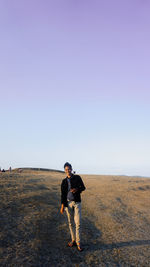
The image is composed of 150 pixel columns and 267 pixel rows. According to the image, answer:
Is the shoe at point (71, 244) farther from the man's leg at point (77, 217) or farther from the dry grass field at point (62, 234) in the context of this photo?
the man's leg at point (77, 217)

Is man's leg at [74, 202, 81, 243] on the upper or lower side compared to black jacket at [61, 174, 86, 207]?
lower

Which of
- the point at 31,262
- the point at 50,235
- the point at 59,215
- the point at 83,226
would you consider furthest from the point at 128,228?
the point at 31,262

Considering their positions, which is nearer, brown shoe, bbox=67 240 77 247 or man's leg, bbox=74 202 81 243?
man's leg, bbox=74 202 81 243

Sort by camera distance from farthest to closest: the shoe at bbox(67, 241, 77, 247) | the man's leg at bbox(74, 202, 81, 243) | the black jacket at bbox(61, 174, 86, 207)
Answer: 1. the shoe at bbox(67, 241, 77, 247)
2. the black jacket at bbox(61, 174, 86, 207)
3. the man's leg at bbox(74, 202, 81, 243)

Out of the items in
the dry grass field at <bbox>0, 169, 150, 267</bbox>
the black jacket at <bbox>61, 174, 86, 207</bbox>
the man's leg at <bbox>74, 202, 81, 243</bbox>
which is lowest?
the dry grass field at <bbox>0, 169, 150, 267</bbox>

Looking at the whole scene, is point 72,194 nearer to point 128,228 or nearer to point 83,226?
point 83,226

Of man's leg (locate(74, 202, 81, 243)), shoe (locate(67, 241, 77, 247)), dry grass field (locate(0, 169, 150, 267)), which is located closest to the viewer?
dry grass field (locate(0, 169, 150, 267))

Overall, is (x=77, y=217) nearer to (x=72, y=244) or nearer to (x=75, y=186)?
(x=75, y=186)

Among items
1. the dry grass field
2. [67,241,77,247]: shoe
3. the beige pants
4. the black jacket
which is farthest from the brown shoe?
the black jacket

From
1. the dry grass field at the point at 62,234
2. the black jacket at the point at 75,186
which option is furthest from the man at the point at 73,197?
the dry grass field at the point at 62,234

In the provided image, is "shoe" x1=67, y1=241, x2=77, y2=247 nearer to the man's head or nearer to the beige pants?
the beige pants

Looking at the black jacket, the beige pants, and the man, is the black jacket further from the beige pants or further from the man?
the beige pants

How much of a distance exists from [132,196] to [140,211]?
4748 millimetres

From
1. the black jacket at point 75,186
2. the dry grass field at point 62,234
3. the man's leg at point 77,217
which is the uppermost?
the black jacket at point 75,186
